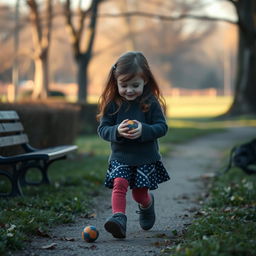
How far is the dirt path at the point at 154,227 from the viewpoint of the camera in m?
4.36

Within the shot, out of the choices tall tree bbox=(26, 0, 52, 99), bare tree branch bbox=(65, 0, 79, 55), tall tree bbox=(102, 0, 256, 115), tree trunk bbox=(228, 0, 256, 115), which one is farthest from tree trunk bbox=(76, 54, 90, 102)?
tree trunk bbox=(228, 0, 256, 115)

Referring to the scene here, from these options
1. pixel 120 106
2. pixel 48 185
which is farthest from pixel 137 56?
pixel 48 185

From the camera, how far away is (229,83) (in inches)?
3413

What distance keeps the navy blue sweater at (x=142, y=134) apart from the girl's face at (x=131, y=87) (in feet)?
0.37

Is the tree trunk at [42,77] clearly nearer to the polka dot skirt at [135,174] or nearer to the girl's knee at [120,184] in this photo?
the polka dot skirt at [135,174]

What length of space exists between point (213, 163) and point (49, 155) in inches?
220

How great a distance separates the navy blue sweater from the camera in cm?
473

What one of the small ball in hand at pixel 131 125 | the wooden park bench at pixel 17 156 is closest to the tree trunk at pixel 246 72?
the wooden park bench at pixel 17 156

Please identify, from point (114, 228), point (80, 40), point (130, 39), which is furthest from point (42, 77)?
point (130, 39)

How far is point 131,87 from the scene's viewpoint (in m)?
4.79

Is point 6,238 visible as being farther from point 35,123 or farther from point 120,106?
point 35,123

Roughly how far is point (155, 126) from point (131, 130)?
27 cm

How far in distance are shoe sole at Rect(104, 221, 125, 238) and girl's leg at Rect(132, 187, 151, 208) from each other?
46 cm

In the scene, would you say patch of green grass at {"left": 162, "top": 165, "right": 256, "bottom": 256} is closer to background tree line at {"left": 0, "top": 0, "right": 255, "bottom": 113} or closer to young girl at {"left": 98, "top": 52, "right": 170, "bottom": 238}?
young girl at {"left": 98, "top": 52, "right": 170, "bottom": 238}
